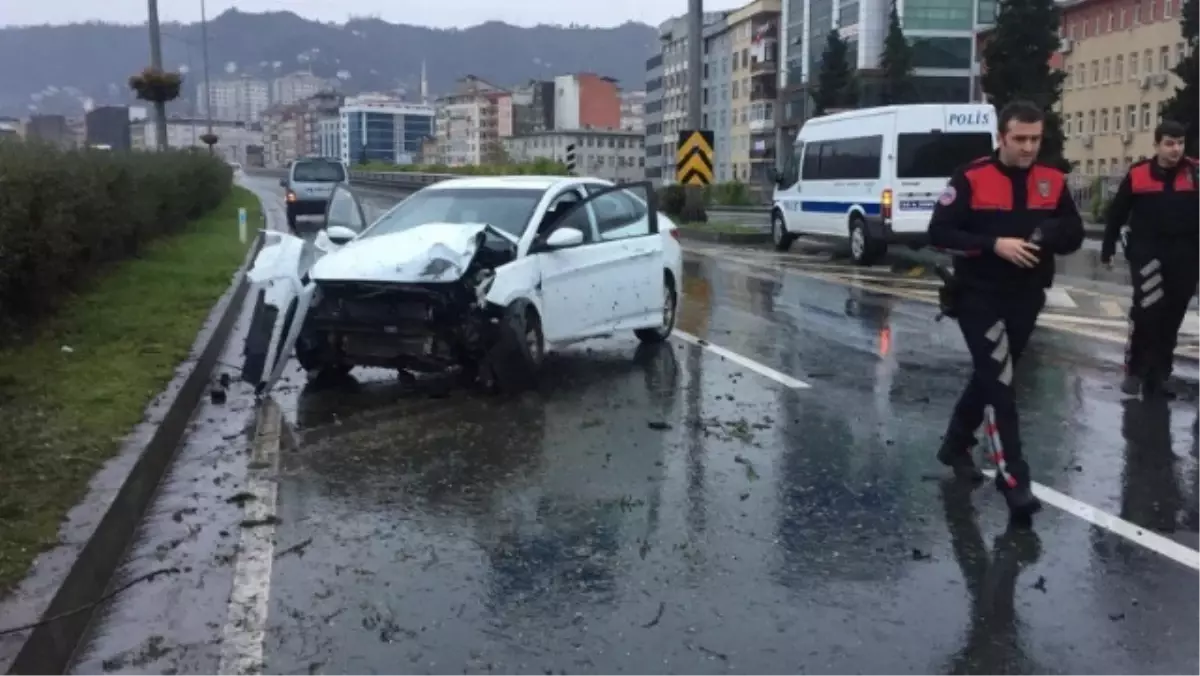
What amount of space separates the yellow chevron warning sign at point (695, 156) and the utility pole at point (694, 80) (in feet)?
2.67

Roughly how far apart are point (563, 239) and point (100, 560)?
193 inches

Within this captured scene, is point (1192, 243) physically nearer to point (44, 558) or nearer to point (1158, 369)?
point (1158, 369)

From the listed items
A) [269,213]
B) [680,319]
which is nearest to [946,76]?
[269,213]

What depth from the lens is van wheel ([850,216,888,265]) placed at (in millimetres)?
20953

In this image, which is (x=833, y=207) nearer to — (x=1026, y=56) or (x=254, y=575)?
(x=254, y=575)

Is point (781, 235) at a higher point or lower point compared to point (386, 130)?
lower

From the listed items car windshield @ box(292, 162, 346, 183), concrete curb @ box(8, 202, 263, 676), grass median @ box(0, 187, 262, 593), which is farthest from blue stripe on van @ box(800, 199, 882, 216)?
car windshield @ box(292, 162, 346, 183)

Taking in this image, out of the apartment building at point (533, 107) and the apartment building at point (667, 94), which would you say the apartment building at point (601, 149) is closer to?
the apartment building at point (667, 94)

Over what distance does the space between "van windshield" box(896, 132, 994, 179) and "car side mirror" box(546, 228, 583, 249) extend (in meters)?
11.7

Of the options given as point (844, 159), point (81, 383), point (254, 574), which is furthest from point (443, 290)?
point (844, 159)

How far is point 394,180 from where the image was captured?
229 feet

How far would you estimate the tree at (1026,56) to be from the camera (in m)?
45.8

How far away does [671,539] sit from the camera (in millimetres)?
5824

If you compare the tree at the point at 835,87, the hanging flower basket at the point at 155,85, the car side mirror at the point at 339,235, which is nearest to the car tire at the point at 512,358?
the car side mirror at the point at 339,235
